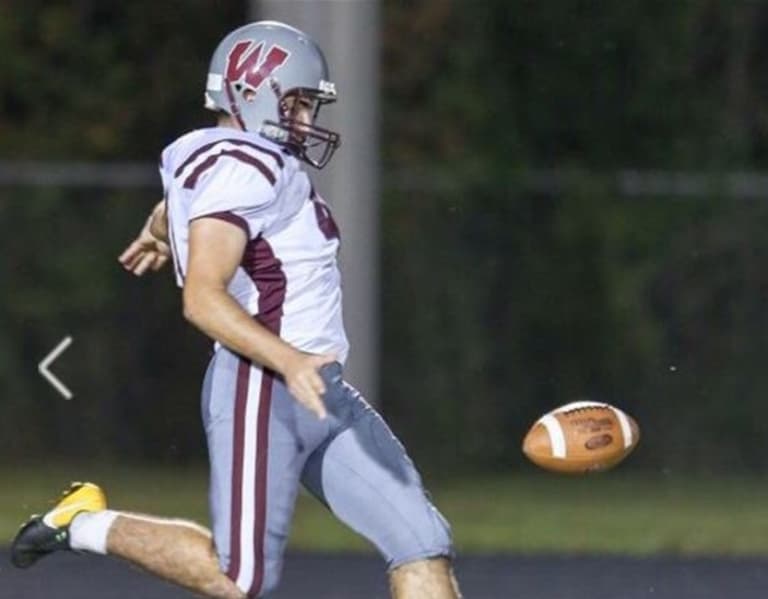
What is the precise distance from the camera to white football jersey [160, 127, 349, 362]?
268 inches

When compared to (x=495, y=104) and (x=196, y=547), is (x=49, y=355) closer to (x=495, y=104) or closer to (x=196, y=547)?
(x=495, y=104)

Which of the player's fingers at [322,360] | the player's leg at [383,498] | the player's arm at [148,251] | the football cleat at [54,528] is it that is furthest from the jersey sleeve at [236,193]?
the football cleat at [54,528]

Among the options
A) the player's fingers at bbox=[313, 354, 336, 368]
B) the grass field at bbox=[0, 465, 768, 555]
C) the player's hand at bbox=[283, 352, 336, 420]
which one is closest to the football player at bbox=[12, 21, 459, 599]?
the player's fingers at bbox=[313, 354, 336, 368]

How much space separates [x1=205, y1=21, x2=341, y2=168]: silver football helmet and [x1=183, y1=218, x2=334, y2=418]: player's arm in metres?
0.45

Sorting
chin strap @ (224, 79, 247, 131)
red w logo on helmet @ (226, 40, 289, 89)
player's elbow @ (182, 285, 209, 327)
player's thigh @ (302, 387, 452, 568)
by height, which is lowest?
player's thigh @ (302, 387, 452, 568)

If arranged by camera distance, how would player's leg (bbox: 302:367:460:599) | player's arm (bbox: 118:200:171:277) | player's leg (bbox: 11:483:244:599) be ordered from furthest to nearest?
player's arm (bbox: 118:200:171:277) < player's leg (bbox: 11:483:244:599) < player's leg (bbox: 302:367:460:599)

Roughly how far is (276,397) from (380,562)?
12.1 feet

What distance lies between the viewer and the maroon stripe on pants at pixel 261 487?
22.6ft

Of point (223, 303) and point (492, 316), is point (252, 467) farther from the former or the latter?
point (492, 316)

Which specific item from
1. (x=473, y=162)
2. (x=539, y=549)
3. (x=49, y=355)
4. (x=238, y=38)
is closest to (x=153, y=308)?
(x=49, y=355)

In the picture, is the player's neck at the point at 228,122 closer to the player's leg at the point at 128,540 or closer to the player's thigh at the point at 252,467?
the player's thigh at the point at 252,467

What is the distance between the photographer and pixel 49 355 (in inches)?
566

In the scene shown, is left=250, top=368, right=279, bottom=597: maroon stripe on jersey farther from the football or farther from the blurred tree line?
the blurred tree line

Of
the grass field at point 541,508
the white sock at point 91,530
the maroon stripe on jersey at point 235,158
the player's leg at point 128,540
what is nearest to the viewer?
the maroon stripe on jersey at point 235,158
